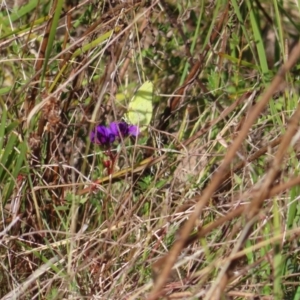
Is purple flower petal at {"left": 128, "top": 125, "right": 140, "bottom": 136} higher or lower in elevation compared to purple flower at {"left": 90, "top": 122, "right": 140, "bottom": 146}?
lower

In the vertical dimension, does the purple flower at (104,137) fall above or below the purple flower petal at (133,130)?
above

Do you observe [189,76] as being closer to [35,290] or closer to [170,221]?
[170,221]

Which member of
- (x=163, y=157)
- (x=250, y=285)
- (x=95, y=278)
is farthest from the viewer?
(x=163, y=157)

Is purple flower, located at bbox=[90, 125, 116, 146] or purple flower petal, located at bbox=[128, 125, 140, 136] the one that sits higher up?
purple flower, located at bbox=[90, 125, 116, 146]

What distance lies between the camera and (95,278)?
139 centimetres

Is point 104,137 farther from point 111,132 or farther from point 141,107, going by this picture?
point 141,107

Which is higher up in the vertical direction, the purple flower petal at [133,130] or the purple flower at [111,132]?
the purple flower at [111,132]

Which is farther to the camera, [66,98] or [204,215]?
[66,98]

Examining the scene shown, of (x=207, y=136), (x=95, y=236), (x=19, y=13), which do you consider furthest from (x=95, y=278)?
(x=19, y=13)

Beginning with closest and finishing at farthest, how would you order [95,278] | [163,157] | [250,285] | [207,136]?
[250,285] → [95,278] → [163,157] → [207,136]

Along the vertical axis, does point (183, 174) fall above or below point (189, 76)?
below

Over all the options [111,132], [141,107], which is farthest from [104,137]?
[141,107]

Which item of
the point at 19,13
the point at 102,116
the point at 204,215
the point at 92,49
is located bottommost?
the point at 204,215

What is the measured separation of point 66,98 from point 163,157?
0.86 ft
